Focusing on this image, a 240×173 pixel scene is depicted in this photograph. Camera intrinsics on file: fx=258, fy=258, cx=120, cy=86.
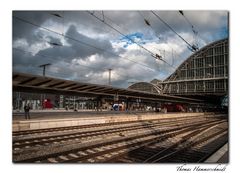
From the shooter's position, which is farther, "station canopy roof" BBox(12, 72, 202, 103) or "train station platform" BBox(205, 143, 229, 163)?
"station canopy roof" BBox(12, 72, 202, 103)

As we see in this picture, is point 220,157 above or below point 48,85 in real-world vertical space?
below

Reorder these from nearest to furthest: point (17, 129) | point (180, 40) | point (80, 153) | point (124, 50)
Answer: point (80, 153), point (124, 50), point (180, 40), point (17, 129)

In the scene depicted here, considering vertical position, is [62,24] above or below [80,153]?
above

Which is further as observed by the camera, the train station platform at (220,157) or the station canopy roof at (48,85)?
the station canopy roof at (48,85)

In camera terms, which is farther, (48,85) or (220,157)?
(48,85)

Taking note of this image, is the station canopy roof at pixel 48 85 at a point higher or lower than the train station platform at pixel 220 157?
higher

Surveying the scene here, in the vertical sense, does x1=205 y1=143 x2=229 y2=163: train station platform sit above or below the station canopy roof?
below
